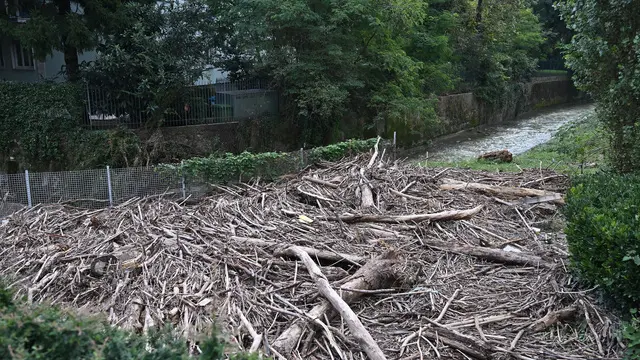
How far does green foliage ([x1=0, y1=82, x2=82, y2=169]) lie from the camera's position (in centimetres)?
1872

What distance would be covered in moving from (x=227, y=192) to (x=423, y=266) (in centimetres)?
615

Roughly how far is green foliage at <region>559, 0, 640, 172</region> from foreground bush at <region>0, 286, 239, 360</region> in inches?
333

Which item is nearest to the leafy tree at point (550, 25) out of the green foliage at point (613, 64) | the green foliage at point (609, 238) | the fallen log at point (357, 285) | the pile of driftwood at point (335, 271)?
the green foliage at point (613, 64)

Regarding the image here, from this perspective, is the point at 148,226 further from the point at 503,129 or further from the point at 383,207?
the point at 503,129

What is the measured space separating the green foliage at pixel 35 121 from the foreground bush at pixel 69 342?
17152mm

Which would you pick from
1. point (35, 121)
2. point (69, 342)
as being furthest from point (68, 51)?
point (69, 342)

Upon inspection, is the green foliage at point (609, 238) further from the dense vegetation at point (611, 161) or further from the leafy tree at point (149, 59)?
the leafy tree at point (149, 59)

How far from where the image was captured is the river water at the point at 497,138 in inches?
1014

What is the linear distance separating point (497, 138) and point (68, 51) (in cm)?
2174

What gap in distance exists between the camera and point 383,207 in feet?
A: 36.1

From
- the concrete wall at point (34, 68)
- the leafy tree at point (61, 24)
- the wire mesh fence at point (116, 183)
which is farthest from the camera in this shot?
the concrete wall at point (34, 68)

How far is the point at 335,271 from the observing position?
7.53 m

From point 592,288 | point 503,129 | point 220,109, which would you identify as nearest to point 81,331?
point 592,288

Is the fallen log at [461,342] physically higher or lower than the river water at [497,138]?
lower
